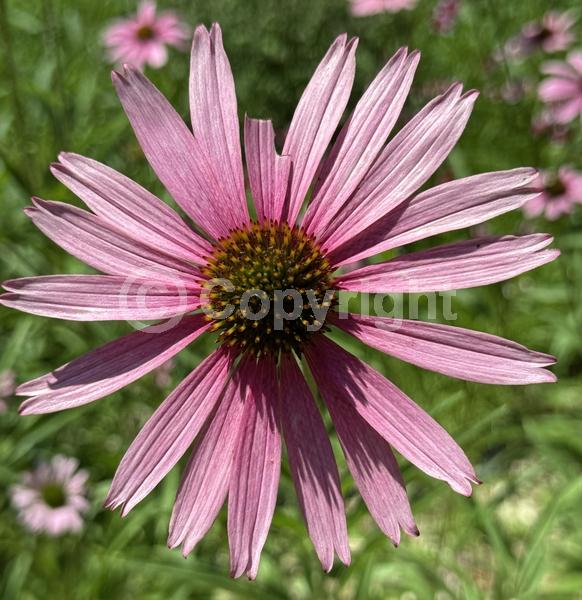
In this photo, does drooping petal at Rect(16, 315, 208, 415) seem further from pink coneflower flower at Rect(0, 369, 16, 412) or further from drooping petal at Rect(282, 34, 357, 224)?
pink coneflower flower at Rect(0, 369, 16, 412)

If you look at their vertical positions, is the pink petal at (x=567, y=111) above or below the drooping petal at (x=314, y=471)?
above

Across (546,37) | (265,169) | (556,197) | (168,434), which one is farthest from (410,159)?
(546,37)

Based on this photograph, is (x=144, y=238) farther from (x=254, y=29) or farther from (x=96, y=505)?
(x=254, y=29)

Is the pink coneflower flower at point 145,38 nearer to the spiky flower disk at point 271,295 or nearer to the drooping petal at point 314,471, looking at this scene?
the spiky flower disk at point 271,295

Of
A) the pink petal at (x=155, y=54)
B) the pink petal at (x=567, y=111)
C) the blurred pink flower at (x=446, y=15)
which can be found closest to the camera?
the pink petal at (x=567, y=111)

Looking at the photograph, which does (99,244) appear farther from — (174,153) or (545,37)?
(545,37)

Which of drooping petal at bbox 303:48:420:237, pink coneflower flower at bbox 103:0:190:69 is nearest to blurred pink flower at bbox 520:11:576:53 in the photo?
pink coneflower flower at bbox 103:0:190:69

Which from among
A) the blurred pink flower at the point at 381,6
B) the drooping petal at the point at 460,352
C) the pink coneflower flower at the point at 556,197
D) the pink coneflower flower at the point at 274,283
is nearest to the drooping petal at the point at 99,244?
the pink coneflower flower at the point at 274,283
